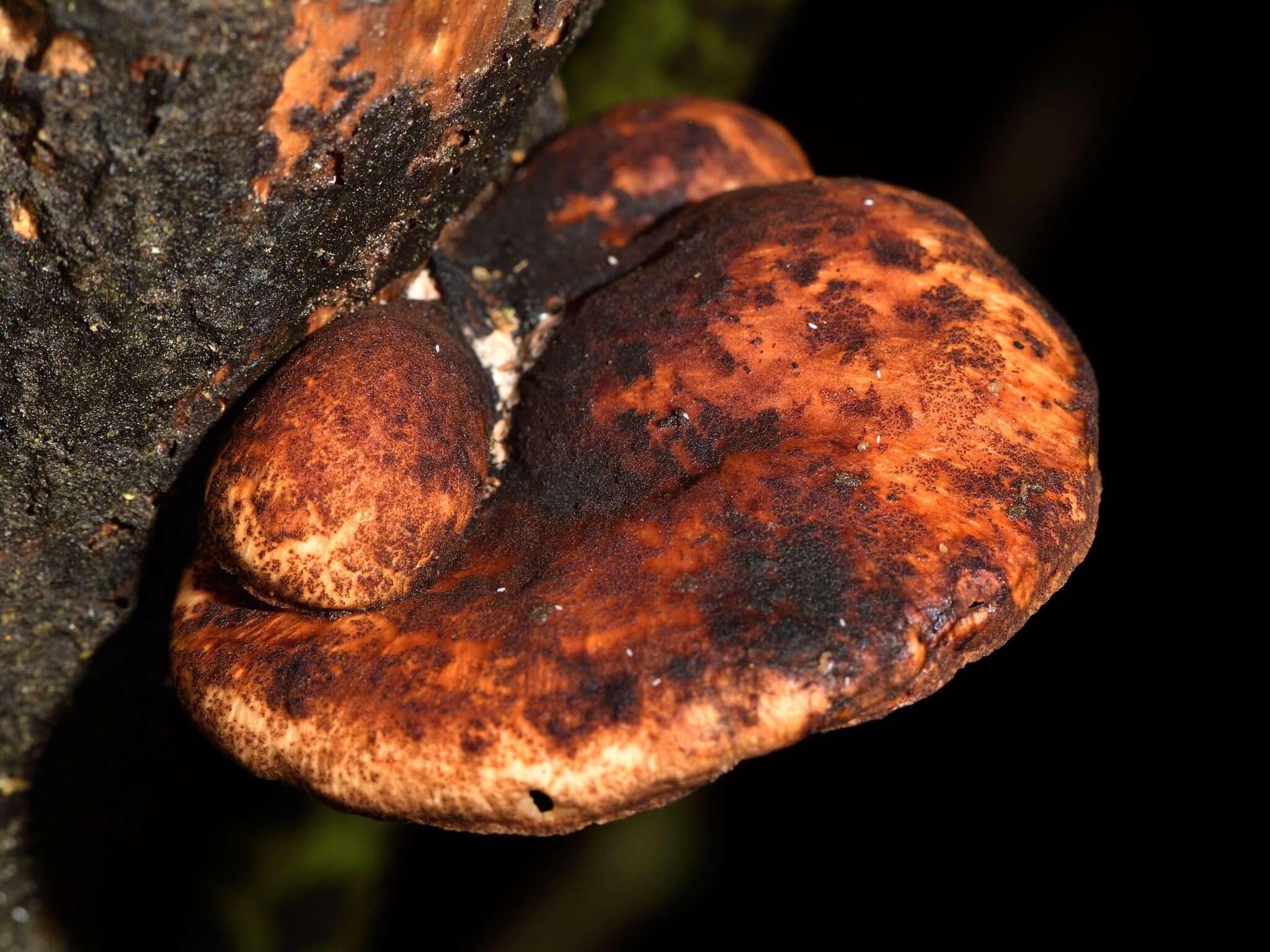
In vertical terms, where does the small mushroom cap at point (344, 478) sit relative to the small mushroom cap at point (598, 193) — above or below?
below

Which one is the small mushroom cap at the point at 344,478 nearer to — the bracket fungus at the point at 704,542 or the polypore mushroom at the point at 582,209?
the bracket fungus at the point at 704,542

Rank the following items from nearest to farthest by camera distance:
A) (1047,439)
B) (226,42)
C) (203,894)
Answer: (226,42) → (1047,439) → (203,894)

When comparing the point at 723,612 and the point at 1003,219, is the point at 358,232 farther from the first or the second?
the point at 1003,219

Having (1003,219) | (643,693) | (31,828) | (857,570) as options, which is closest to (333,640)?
(643,693)

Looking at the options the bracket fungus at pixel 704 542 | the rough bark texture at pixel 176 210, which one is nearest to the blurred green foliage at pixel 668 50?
the rough bark texture at pixel 176 210

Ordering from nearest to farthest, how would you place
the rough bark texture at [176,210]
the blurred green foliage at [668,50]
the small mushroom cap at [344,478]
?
the rough bark texture at [176,210], the small mushroom cap at [344,478], the blurred green foliage at [668,50]

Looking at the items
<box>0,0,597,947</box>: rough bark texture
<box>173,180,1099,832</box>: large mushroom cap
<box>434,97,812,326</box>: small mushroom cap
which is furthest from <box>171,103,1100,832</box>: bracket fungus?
<box>434,97,812,326</box>: small mushroom cap

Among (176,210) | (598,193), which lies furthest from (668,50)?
(176,210)
